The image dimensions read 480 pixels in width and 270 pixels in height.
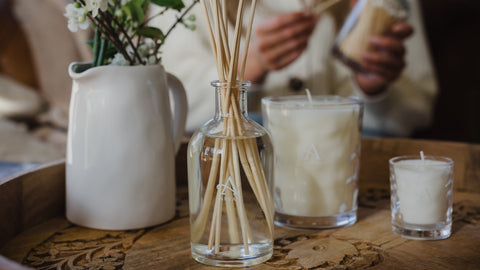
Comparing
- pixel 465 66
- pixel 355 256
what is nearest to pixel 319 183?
pixel 355 256

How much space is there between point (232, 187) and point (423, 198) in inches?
8.2

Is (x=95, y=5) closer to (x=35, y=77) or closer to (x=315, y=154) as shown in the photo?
(x=315, y=154)

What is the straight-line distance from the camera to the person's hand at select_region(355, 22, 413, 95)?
4.31ft

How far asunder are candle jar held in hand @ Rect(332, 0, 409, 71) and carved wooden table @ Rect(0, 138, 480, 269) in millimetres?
702

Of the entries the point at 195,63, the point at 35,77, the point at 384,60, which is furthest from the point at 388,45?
the point at 35,77

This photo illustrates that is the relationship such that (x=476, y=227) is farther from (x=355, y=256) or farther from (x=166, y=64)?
(x=166, y=64)

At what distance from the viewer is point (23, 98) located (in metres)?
1.30

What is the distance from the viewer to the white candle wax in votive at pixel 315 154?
55cm

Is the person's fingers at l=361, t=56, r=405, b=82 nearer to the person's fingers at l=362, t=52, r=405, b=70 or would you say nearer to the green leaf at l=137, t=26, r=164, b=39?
the person's fingers at l=362, t=52, r=405, b=70

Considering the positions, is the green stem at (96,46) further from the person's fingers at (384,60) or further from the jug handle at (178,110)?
the person's fingers at (384,60)

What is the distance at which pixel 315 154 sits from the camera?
558 millimetres

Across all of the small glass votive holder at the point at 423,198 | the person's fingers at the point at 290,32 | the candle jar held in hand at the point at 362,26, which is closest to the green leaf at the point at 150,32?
the small glass votive holder at the point at 423,198

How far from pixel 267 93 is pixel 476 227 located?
76 centimetres

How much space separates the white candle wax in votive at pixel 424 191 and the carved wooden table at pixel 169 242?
0.03m
